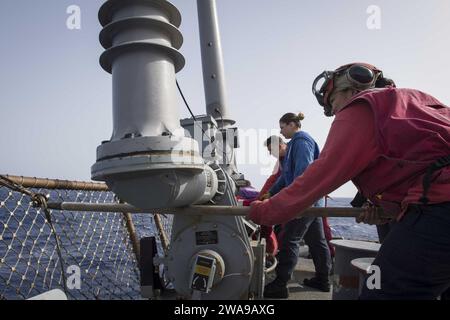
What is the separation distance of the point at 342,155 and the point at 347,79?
0.67m

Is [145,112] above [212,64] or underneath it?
underneath

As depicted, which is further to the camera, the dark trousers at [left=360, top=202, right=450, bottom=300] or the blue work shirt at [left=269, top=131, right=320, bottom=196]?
the blue work shirt at [left=269, top=131, right=320, bottom=196]

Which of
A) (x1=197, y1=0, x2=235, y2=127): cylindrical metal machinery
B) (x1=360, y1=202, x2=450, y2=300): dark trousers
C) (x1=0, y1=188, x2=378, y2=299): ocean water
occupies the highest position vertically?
(x1=197, y1=0, x2=235, y2=127): cylindrical metal machinery

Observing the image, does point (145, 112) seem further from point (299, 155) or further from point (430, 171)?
point (299, 155)

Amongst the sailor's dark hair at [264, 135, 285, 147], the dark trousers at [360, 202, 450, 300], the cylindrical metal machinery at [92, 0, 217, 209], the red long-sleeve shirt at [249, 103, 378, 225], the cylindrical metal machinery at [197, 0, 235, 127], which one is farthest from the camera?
the cylindrical metal machinery at [197, 0, 235, 127]

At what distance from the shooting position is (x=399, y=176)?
142 centimetres

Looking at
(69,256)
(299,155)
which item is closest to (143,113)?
(299,155)

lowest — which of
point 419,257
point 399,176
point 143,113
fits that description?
point 419,257

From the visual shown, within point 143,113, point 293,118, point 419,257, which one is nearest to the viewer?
point 419,257

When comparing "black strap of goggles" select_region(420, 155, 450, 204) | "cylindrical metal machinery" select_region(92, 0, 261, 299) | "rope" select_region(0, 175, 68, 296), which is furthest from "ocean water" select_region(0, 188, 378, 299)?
"black strap of goggles" select_region(420, 155, 450, 204)

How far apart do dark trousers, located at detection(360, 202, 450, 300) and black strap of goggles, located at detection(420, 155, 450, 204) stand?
0.05 m

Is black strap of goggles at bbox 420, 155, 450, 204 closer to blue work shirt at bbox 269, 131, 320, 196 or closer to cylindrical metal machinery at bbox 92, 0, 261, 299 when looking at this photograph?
cylindrical metal machinery at bbox 92, 0, 261, 299

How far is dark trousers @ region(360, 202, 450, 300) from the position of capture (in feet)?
4.19

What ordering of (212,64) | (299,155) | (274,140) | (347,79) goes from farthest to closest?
(212,64), (274,140), (299,155), (347,79)
